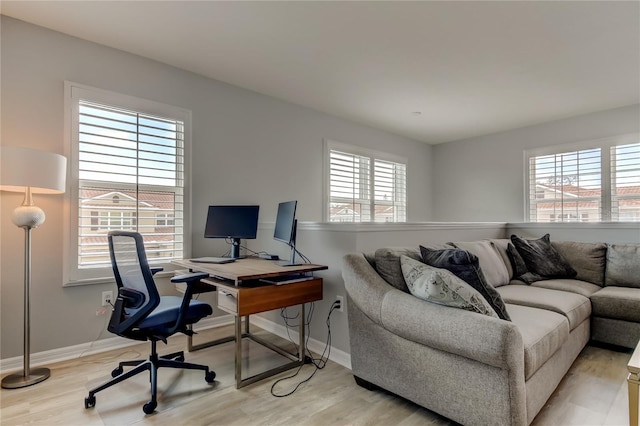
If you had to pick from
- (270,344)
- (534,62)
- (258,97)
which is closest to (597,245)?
(534,62)

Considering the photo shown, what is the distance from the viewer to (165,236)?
302cm

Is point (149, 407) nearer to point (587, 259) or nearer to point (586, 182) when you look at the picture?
point (587, 259)

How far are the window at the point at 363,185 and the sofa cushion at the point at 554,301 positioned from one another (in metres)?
2.27

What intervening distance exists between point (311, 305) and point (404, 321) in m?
1.07

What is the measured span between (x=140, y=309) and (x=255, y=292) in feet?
2.10

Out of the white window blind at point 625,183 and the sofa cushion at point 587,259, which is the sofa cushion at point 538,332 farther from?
the white window blind at point 625,183

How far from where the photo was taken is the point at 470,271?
6.32 feet

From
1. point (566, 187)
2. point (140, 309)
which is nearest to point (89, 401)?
point (140, 309)

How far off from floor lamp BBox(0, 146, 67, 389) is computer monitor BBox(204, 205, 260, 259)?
3.71ft

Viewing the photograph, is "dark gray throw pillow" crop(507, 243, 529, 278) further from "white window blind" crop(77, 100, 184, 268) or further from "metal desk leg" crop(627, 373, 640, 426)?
"white window blind" crop(77, 100, 184, 268)

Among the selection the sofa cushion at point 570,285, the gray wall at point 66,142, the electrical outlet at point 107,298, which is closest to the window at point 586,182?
the sofa cushion at point 570,285

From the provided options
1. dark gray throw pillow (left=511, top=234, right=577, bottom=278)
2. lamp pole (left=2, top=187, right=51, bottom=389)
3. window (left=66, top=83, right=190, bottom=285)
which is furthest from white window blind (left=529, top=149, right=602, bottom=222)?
lamp pole (left=2, top=187, right=51, bottom=389)

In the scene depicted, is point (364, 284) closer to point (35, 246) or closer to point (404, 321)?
point (404, 321)

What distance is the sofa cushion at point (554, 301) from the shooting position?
230 centimetres
